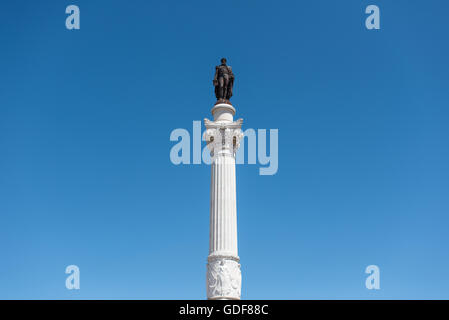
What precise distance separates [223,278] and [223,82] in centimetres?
1111

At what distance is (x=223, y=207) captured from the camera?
77.9ft

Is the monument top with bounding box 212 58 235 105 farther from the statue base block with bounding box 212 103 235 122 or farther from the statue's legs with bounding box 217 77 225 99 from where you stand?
the statue base block with bounding box 212 103 235 122

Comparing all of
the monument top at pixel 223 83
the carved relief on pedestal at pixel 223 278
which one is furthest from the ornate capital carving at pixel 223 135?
the carved relief on pedestal at pixel 223 278

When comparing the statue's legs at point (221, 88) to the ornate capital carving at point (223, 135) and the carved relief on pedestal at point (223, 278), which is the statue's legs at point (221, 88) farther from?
the carved relief on pedestal at point (223, 278)

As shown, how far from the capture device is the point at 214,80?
89.9 ft

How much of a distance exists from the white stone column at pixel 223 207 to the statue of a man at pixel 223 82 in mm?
861

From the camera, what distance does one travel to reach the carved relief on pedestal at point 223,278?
2186 cm

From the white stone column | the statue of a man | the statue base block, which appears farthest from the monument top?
the white stone column

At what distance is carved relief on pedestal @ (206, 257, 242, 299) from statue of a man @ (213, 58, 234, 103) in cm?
918

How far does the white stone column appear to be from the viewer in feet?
72.5
